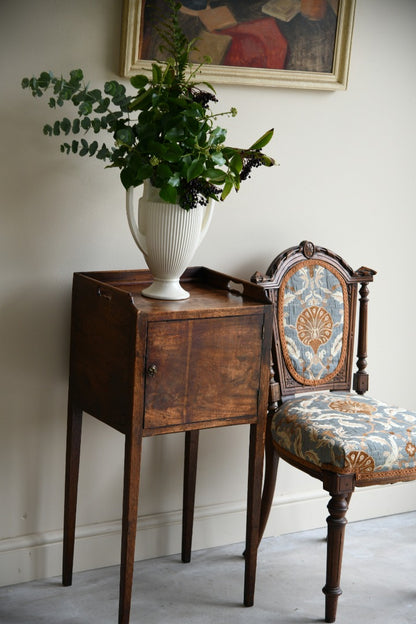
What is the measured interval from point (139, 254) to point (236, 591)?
3.54 ft

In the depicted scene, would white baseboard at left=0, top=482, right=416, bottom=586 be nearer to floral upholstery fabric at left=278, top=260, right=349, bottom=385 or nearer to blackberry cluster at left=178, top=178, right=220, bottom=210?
floral upholstery fabric at left=278, top=260, right=349, bottom=385

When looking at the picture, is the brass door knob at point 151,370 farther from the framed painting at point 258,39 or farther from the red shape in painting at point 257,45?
the red shape in painting at point 257,45

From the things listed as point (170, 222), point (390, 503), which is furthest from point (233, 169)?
point (390, 503)

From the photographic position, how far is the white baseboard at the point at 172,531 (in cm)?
256

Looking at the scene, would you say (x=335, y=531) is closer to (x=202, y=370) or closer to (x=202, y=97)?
(x=202, y=370)

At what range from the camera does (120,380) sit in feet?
7.22

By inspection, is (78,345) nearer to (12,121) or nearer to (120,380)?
(120,380)

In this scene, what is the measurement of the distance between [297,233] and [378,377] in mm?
653

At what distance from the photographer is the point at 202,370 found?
223cm

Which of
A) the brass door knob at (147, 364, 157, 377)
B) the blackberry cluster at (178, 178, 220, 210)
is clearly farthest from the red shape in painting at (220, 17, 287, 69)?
the brass door knob at (147, 364, 157, 377)

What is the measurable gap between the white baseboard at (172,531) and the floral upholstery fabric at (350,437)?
0.50 m

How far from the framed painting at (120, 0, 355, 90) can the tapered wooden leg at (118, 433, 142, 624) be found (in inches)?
42.7

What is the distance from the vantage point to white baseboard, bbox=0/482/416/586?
2.56 metres

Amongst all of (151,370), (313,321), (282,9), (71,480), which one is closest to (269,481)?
(313,321)
